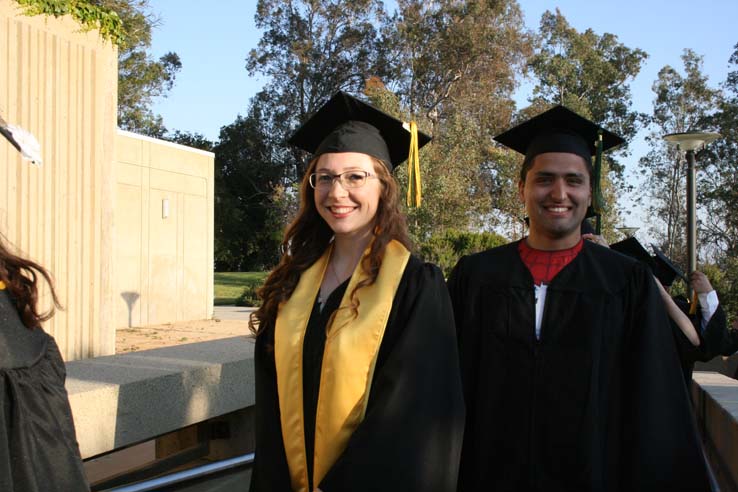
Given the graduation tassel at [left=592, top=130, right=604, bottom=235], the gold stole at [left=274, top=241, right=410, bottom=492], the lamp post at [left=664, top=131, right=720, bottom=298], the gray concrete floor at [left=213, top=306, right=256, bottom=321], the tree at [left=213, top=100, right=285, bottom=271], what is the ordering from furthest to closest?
the tree at [left=213, top=100, right=285, bottom=271] → the gray concrete floor at [left=213, top=306, right=256, bottom=321] → the lamp post at [left=664, top=131, right=720, bottom=298] → the graduation tassel at [left=592, top=130, right=604, bottom=235] → the gold stole at [left=274, top=241, right=410, bottom=492]

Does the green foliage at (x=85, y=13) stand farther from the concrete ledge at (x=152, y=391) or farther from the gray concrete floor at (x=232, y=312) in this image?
the gray concrete floor at (x=232, y=312)

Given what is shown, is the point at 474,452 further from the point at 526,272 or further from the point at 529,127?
the point at 529,127

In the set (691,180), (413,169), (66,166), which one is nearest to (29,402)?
(413,169)

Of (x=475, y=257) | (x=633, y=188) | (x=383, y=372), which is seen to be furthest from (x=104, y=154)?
(x=633, y=188)

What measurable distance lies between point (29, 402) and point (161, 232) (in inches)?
535

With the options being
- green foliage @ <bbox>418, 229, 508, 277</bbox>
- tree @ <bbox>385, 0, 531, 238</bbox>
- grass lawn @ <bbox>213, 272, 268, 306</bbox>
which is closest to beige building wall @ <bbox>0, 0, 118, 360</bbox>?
green foliage @ <bbox>418, 229, 508, 277</bbox>

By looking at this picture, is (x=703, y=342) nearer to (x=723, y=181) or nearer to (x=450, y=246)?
(x=450, y=246)

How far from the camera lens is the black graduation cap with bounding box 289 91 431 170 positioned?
94.0 inches

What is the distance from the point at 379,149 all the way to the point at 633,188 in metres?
31.7

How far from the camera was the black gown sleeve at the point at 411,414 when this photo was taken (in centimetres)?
198

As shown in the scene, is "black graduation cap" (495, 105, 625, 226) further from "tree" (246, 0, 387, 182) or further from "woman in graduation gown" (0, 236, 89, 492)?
"tree" (246, 0, 387, 182)

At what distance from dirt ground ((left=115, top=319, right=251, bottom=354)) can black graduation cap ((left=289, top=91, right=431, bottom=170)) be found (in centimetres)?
865

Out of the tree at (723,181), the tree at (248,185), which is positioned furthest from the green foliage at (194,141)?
the tree at (723,181)

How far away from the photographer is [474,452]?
2.45 meters
